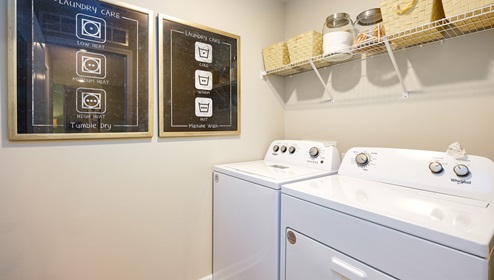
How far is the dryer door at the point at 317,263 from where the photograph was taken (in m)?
0.81

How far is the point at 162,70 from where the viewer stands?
4.71 feet

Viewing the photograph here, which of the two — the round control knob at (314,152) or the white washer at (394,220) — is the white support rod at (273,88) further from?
the white washer at (394,220)

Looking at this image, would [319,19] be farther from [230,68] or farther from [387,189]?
[387,189]

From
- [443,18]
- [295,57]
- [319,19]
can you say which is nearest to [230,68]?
[295,57]

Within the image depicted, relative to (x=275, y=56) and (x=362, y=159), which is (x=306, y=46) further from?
(x=362, y=159)

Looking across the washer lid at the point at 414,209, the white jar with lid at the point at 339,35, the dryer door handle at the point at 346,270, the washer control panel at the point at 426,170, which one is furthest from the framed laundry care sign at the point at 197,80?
the dryer door handle at the point at 346,270

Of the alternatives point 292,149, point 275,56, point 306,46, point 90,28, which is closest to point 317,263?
point 292,149

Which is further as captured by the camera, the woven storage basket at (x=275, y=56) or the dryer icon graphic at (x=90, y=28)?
the woven storage basket at (x=275, y=56)

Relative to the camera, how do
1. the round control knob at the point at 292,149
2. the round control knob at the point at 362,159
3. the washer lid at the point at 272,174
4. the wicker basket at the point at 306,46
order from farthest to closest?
1. the round control knob at the point at 292,149
2. the wicker basket at the point at 306,46
3. the round control knob at the point at 362,159
4. the washer lid at the point at 272,174

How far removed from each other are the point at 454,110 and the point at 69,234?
205 cm

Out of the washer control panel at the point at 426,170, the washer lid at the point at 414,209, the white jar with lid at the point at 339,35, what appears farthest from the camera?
the white jar with lid at the point at 339,35

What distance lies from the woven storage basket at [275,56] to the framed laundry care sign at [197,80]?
253mm

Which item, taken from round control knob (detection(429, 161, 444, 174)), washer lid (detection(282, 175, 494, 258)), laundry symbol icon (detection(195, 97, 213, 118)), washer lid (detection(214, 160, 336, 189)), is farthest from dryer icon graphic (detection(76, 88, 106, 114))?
round control knob (detection(429, 161, 444, 174))

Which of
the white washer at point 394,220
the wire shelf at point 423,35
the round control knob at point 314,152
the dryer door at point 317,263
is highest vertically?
the wire shelf at point 423,35
